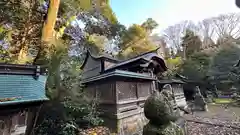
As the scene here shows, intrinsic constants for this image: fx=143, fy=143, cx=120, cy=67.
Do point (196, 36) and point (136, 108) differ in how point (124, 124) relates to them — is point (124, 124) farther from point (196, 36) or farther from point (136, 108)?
point (196, 36)

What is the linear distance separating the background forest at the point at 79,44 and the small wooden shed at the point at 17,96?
128cm

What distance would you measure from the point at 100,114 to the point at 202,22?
29.0 meters

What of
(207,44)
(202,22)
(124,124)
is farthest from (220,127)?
(202,22)

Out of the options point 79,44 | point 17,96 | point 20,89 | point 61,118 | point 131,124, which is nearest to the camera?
point 17,96

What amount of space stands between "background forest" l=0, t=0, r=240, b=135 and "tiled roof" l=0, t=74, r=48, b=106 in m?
1.22

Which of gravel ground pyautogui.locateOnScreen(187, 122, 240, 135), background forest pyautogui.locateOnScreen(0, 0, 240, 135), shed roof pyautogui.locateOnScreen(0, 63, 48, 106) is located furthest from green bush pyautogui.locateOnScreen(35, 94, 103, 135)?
gravel ground pyautogui.locateOnScreen(187, 122, 240, 135)

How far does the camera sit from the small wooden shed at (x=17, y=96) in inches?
118

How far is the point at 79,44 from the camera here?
619 inches

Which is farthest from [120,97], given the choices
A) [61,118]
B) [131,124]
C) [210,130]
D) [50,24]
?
[50,24]

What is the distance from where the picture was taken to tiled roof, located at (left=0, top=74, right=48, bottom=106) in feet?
9.95

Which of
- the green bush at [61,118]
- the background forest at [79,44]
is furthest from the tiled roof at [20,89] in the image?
the green bush at [61,118]

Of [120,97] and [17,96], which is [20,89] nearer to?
[17,96]

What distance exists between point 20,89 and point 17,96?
247 mm

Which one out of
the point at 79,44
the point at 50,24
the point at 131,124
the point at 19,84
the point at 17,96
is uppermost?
the point at 79,44
